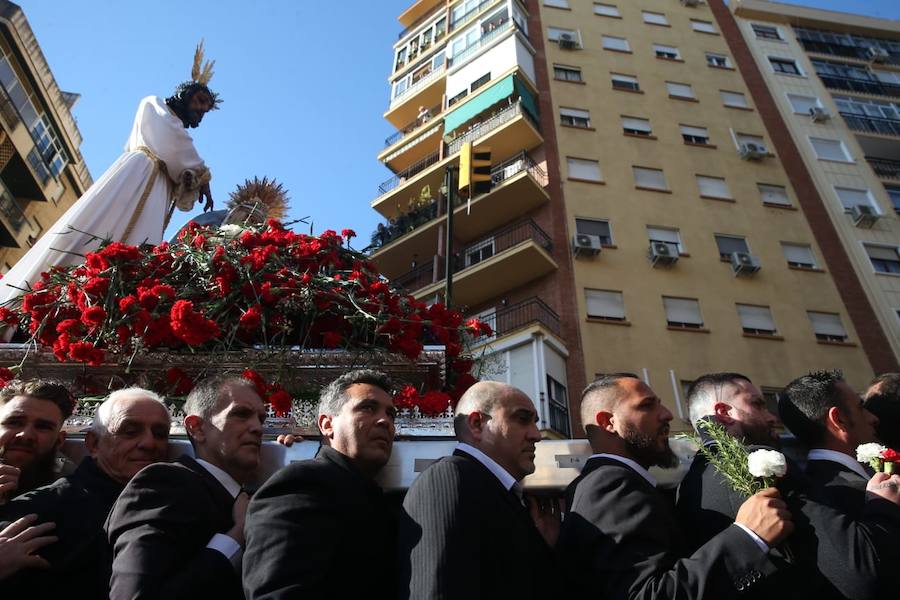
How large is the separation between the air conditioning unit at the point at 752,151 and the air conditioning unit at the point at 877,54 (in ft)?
31.6

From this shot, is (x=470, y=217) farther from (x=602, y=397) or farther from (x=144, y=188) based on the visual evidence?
(x=602, y=397)

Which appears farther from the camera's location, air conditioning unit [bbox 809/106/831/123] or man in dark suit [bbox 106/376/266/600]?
air conditioning unit [bbox 809/106/831/123]

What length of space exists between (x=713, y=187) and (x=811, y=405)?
2083 cm

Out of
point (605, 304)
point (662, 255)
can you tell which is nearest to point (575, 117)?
point (662, 255)

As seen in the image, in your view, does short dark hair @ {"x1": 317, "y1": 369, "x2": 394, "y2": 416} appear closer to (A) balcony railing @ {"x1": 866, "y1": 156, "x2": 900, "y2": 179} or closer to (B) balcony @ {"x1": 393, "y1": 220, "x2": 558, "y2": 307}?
(B) balcony @ {"x1": 393, "y1": 220, "x2": 558, "y2": 307}

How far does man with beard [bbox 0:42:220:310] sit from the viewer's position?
5.95m

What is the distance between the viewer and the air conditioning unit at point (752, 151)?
23516mm

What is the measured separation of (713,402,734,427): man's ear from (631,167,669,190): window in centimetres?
1985

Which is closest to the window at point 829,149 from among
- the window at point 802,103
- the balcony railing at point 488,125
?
the window at point 802,103

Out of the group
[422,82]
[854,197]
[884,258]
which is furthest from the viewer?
[422,82]

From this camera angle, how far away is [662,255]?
65.4 feet

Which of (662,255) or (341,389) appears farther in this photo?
(662,255)

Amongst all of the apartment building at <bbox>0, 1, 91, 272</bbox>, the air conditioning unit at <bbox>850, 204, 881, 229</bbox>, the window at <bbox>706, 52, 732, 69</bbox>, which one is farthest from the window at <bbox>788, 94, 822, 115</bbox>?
the apartment building at <bbox>0, 1, 91, 272</bbox>

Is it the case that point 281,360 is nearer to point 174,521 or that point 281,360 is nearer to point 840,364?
point 174,521
